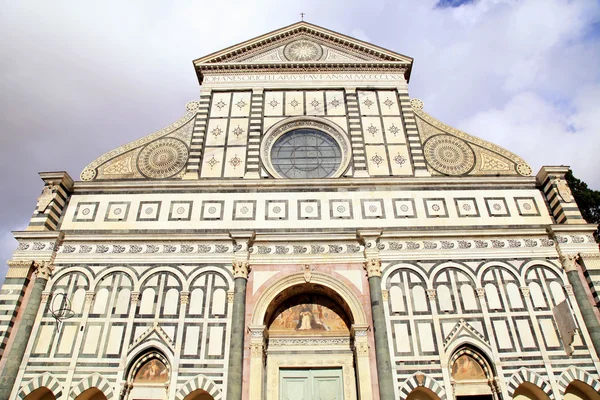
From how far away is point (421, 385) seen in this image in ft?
37.1

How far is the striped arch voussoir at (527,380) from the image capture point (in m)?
11.2

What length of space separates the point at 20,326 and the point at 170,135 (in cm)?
745

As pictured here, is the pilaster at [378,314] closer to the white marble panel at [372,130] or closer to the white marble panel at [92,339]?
the white marble panel at [372,130]

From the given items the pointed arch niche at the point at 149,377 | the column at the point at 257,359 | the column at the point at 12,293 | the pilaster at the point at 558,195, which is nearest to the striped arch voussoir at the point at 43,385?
the column at the point at 12,293

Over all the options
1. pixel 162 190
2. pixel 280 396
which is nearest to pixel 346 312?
pixel 280 396

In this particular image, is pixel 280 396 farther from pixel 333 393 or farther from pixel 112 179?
pixel 112 179

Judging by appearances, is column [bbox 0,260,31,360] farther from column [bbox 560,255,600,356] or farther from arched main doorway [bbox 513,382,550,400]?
column [bbox 560,255,600,356]

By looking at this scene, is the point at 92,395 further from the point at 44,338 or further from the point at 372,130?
the point at 372,130

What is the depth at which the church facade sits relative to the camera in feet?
37.9

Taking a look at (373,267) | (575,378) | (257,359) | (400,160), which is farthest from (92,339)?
(575,378)

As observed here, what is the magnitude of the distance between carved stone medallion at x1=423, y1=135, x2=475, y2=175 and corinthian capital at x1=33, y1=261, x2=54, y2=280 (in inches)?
477

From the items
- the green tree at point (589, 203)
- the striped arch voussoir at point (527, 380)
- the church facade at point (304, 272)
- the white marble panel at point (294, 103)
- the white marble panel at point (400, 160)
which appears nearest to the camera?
the striped arch voussoir at point (527, 380)

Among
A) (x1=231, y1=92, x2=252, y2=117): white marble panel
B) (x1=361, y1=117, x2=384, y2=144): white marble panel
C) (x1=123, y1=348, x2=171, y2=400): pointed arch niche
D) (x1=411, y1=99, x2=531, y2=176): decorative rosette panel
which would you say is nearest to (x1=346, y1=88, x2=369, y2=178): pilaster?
(x1=361, y1=117, x2=384, y2=144): white marble panel

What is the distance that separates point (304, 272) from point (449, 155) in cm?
658
